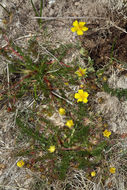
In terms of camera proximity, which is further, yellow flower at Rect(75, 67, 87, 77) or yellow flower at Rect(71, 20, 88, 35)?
yellow flower at Rect(75, 67, 87, 77)

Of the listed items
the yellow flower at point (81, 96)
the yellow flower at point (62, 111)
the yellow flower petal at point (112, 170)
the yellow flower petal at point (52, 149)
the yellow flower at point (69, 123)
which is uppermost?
the yellow flower at point (81, 96)

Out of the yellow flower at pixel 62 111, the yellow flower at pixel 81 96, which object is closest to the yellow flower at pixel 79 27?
the yellow flower at pixel 81 96

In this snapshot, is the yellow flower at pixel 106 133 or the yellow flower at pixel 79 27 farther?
the yellow flower at pixel 106 133

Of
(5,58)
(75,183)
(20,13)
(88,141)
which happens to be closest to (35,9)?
(20,13)

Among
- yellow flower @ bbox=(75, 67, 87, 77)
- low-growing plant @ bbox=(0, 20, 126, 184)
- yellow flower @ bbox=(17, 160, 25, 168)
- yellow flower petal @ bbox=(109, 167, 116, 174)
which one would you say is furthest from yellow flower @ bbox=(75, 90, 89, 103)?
yellow flower @ bbox=(17, 160, 25, 168)

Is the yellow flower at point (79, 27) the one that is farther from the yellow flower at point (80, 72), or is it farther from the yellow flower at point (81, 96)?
the yellow flower at point (81, 96)

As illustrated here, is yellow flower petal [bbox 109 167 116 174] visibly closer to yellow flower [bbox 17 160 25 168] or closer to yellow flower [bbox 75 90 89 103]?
yellow flower [bbox 75 90 89 103]

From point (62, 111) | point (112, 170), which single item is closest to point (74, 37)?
point (62, 111)

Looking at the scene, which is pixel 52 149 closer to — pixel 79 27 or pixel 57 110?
pixel 57 110

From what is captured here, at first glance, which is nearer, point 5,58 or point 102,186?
point 102,186

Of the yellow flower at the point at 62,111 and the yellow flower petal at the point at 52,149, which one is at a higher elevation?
the yellow flower at the point at 62,111

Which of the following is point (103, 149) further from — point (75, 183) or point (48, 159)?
point (48, 159)
